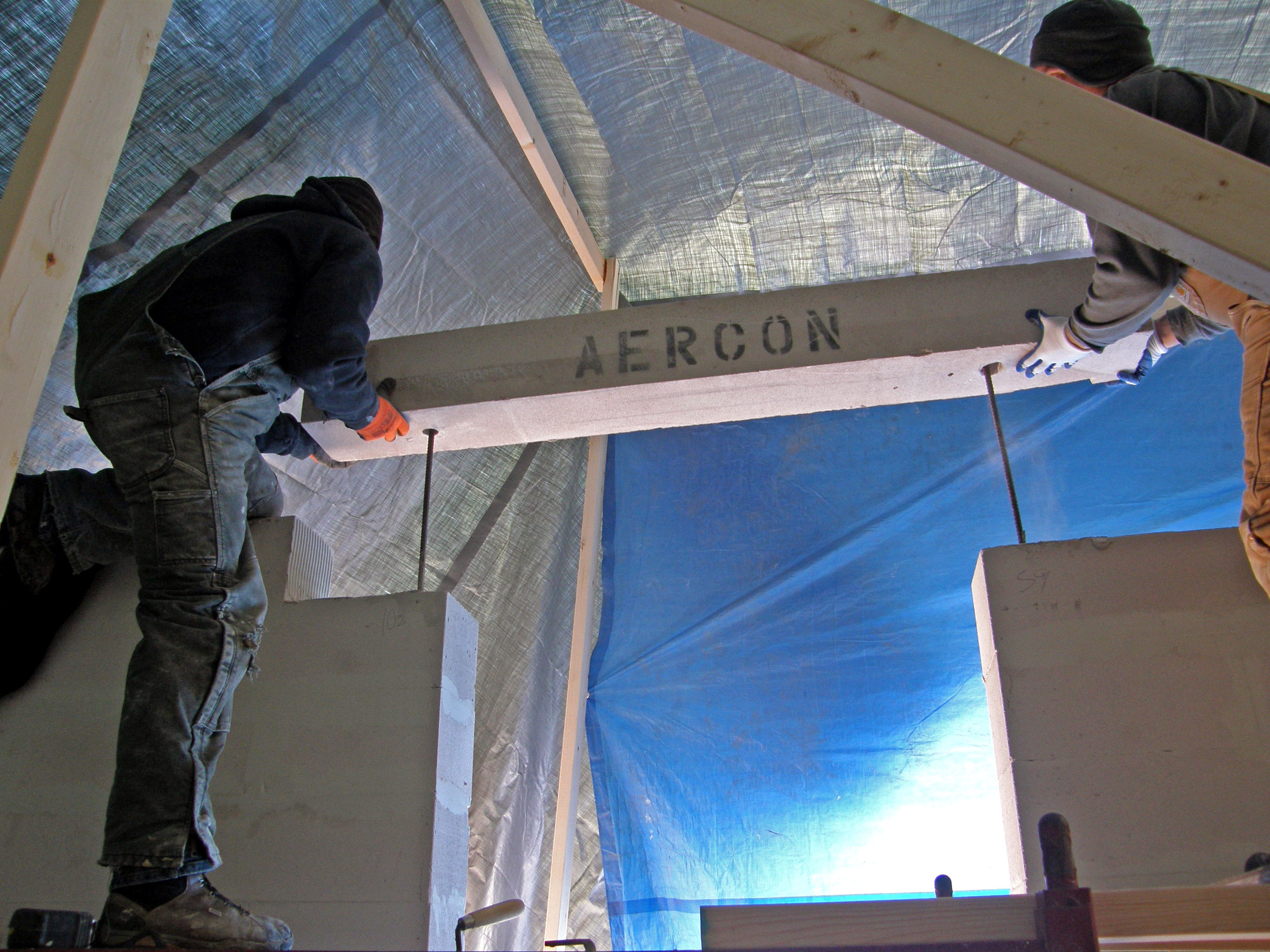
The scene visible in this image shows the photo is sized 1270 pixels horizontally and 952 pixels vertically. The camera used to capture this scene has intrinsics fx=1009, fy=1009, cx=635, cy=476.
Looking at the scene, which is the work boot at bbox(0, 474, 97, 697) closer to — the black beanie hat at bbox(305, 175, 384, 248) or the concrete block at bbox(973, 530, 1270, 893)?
the black beanie hat at bbox(305, 175, 384, 248)

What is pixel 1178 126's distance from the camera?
159 centimetres

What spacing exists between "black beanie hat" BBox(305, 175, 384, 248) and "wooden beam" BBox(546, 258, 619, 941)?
47.3 inches

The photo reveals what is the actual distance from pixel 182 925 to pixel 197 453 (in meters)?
0.72

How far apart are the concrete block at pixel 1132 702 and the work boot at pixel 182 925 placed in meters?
1.45

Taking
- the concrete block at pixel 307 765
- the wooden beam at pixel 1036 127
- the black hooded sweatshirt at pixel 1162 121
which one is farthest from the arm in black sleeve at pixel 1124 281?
the concrete block at pixel 307 765

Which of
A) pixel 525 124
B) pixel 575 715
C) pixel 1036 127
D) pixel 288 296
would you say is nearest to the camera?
pixel 1036 127

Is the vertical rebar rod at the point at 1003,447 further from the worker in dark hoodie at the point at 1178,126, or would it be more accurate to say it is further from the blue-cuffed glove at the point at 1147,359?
the worker in dark hoodie at the point at 1178,126

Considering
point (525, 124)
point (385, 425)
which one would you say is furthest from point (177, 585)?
Answer: point (525, 124)

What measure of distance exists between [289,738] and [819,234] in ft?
8.07

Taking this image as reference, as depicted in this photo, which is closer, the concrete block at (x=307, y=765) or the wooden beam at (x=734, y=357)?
the concrete block at (x=307, y=765)

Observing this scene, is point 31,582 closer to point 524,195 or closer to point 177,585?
point 177,585

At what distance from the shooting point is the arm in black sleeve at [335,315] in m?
1.86

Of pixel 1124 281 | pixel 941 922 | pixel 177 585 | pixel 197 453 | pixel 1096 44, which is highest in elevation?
pixel 1096 44

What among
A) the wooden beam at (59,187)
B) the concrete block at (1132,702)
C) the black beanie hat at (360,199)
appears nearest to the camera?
the wooden beam at (59,187)
